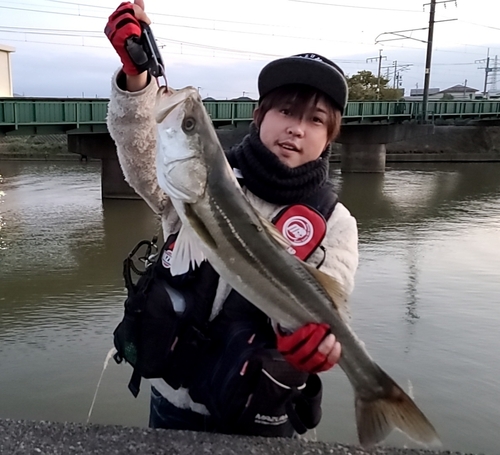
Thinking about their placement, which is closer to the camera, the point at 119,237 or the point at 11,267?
the point at 11,267

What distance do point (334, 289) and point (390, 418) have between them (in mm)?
537

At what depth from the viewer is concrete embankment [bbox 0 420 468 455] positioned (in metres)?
2.19

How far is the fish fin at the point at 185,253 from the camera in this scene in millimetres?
2146

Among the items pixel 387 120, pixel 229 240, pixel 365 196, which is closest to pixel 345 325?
pixel 229 240

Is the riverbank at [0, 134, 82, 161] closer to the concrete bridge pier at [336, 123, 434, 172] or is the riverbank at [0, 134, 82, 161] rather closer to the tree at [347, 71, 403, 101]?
the concrete bridge pier at [336, 123, 434, 172]

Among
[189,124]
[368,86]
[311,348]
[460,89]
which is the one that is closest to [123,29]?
[189,124]

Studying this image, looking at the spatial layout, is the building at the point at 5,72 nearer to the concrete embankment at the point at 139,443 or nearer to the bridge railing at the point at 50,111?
the bridge railing at the point at 50,111

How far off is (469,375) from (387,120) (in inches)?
1088

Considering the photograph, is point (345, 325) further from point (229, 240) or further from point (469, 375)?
point (469, 375)

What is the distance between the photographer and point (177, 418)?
256cm

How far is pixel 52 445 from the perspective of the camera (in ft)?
7.26

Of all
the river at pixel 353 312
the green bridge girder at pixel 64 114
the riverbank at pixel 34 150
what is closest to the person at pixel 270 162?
the river at pixel 353 312

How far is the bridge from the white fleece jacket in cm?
369

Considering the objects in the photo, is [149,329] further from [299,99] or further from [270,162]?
[299,99]
